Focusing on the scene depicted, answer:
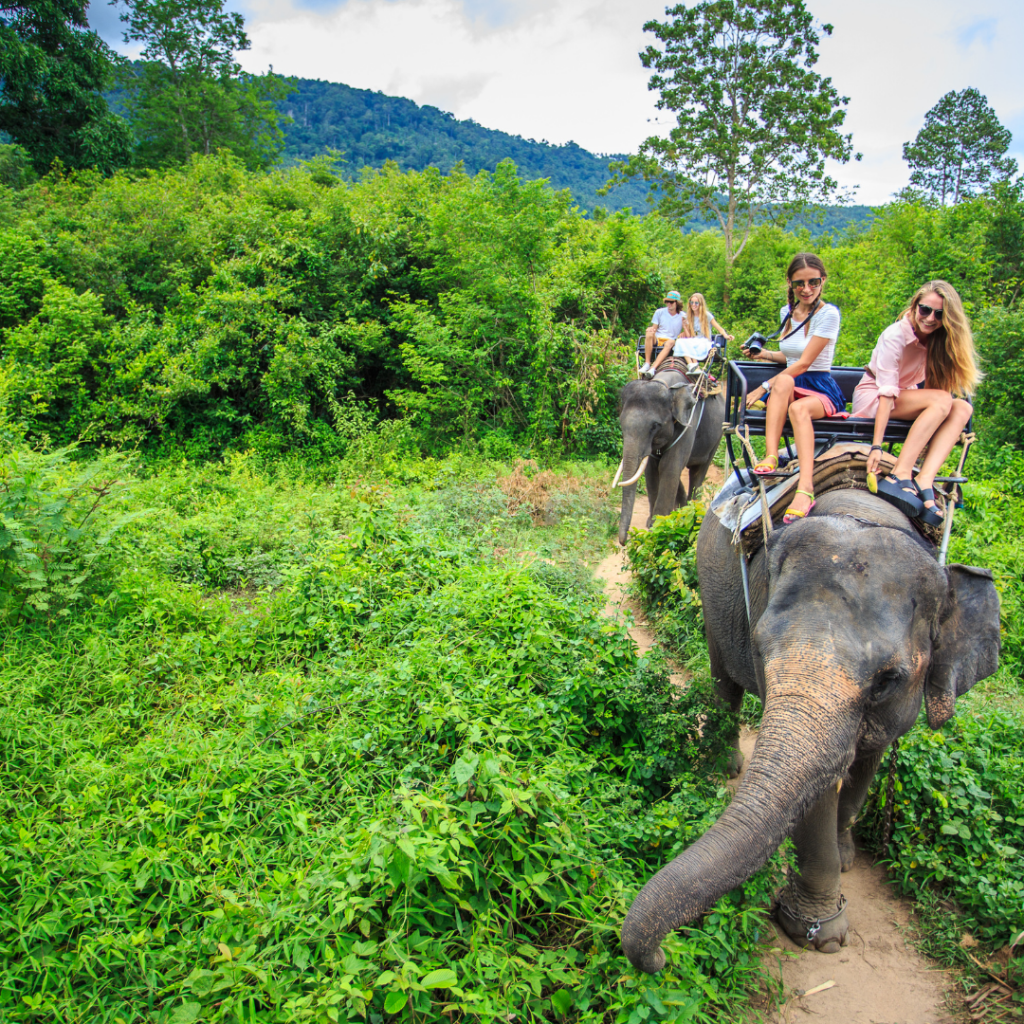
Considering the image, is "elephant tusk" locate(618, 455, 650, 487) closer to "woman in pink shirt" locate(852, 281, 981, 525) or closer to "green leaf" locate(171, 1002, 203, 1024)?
"woman in pink shirt" locate(852, 281, 981, 525)

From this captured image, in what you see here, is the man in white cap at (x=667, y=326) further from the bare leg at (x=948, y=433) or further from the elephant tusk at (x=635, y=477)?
the bare leg at (x=948, y=433)

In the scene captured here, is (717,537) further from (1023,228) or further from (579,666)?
(1023,228)

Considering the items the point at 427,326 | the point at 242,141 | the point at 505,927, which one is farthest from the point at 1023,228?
the point at 242,141

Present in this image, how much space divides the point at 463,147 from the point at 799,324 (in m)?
107

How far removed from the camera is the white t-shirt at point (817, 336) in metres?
3.70

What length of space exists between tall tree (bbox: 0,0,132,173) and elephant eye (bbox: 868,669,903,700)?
24223 mm

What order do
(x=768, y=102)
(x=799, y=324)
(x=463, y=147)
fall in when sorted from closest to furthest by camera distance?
1. (x=799, y=324)
2. (x=768, y=102)
3. (x=463, y=147)

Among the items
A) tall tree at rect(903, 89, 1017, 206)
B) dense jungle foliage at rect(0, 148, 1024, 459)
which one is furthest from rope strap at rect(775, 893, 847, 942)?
tall tree at rect(903, 89, 1017, 206)

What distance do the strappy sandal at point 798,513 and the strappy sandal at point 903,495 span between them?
0.29m

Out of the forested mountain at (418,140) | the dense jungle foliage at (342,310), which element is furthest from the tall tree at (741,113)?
the forested mountain at (418,140)

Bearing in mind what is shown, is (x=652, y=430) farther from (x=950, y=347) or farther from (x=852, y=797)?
(x=852, y=797)

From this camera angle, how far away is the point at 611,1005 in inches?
93.8

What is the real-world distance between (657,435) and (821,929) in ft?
18.6

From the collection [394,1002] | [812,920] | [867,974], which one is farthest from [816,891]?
[394,1002]
